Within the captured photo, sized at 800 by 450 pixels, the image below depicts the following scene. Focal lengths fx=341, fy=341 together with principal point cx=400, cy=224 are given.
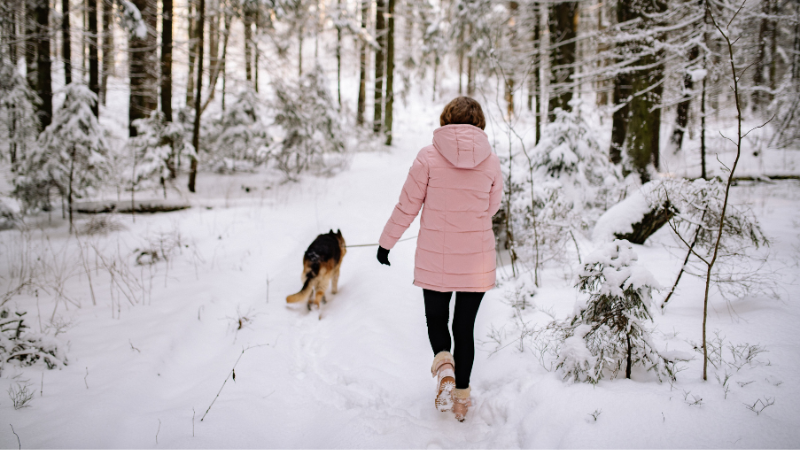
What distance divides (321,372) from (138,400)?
4.52 ft

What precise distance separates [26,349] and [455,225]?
3620 mm

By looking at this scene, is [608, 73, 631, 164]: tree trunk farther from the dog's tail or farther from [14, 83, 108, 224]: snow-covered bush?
[14, 83, 108, 224]: snow-covered bush

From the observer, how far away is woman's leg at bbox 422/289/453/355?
2330 millimetres

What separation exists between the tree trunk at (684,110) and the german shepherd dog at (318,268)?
6.82 m

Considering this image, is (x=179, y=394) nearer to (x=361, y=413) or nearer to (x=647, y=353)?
(x=361, y=413)

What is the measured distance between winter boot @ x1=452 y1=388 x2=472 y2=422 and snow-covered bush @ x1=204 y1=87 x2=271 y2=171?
1069 centimetres

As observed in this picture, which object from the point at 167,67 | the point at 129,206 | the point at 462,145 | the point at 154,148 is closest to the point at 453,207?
the point at 462,145

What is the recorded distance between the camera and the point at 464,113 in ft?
7.31

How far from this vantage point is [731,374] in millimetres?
2123

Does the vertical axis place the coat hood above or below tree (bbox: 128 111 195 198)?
below

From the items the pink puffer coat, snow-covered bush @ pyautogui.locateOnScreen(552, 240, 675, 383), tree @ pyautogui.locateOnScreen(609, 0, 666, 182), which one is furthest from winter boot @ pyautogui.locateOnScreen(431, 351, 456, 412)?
tree @ pyautogui.locateOnScreen(609, 0, 666, 182)

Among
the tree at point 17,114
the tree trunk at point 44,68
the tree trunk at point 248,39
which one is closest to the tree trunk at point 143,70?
the tree trunk at point 44,68

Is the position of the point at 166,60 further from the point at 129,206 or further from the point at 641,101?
the point at 641,101

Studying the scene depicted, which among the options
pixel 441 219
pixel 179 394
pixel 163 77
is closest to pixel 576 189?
pixel 441 219
